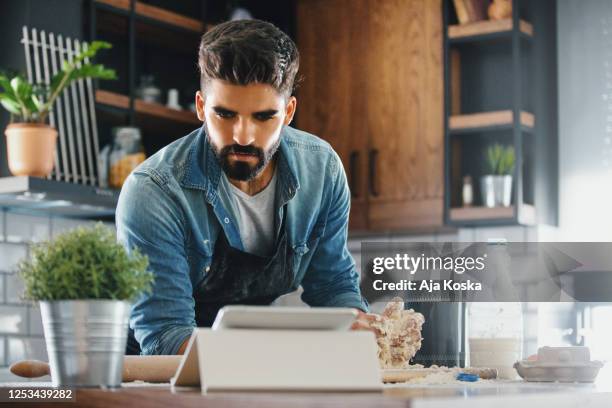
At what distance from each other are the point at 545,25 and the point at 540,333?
1342mm

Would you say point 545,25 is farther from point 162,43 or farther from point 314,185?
point 314,185

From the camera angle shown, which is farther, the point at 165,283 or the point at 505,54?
the point at 505,54

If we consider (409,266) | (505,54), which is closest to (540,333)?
(505,54)

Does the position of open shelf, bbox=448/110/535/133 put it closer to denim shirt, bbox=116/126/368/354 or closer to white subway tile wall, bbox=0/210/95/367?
white subway tile wall, bbox=0/210/95/367

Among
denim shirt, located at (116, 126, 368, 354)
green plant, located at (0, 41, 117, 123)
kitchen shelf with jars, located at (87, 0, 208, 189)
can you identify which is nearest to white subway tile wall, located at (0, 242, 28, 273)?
kitchen shelf with jars, located at (87, 0, 208, 189)

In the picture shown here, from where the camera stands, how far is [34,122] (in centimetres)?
375

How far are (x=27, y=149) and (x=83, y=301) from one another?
2509mm

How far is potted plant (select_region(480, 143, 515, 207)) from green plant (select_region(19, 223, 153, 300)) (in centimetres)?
323

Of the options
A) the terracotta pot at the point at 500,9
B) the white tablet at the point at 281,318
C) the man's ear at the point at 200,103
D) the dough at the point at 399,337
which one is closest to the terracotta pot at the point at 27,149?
the man's ear at the point at 200,103

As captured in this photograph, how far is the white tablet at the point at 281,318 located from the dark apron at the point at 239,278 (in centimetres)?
110

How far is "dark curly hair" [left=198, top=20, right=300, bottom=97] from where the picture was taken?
2.14m

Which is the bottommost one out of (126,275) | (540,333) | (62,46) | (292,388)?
(540,333)

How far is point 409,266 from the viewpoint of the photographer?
6.60 feet

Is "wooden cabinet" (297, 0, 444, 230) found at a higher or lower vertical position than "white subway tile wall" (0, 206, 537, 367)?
higher
